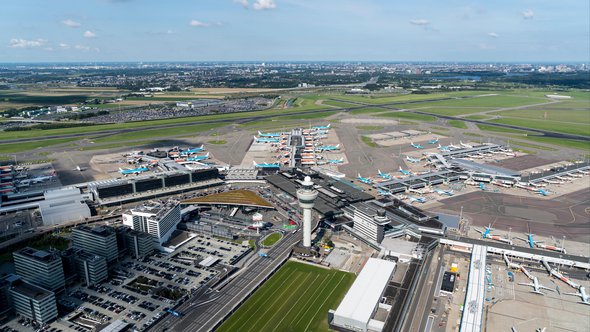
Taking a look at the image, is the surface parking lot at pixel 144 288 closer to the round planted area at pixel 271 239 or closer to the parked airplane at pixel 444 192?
the round planted area at pixel 271 239

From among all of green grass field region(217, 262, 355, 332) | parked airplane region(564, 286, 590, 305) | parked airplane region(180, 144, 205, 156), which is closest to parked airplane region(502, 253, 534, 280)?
parked airplane region(564, 286, 590, 305)

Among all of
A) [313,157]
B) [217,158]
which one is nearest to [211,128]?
[217,158]

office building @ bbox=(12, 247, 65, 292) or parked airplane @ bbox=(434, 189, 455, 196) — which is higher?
office building @ bbox=(12, 247, 65, 292)

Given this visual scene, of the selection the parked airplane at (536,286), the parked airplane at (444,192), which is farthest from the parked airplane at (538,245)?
the parked airplane at (444,192)

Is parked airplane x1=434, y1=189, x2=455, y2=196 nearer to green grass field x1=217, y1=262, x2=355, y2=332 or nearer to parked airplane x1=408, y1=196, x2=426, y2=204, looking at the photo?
parked airplane x1=408, y1=196, x2=426, y2=204

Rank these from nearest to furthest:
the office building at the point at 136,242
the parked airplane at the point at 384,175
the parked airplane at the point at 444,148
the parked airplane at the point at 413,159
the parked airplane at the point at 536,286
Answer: the parked airplane at the point at 536,286
the office building at the point at 136,242
the parked airplane at the point at 384,175
the parked airplane at the point at 413,159
the parked airplane at the point at 444,148

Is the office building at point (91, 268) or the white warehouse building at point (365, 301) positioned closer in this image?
the white warehouse building at point (365, 301)
